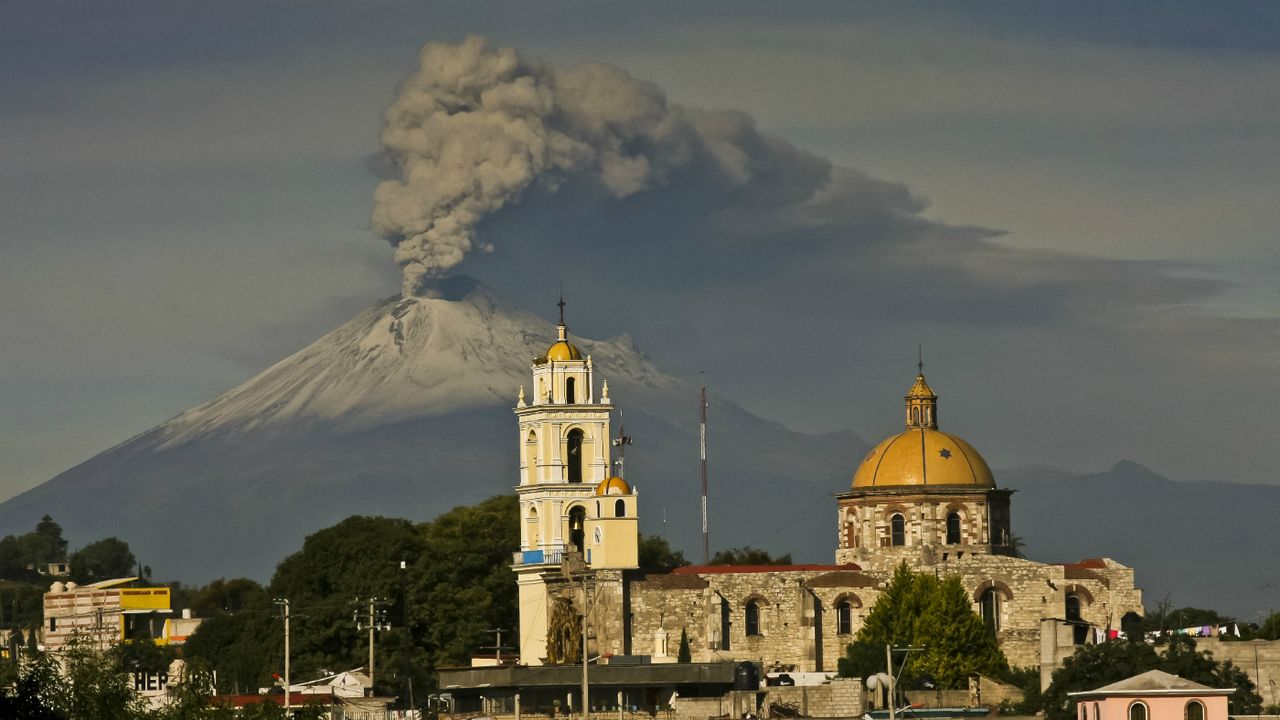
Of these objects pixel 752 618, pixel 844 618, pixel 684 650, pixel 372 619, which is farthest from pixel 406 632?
pixel 844 618

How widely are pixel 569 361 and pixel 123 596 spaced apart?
1951 inches

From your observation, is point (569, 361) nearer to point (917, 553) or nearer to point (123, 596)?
point (917, 553)

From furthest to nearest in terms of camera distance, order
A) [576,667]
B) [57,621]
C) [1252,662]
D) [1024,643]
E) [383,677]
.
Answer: [57,621], [1024,643], [383,677], [576,667], [1252,662]

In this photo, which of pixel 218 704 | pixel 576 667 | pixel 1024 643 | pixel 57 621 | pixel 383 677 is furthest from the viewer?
pixel 57 621

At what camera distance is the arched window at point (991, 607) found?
387 feet

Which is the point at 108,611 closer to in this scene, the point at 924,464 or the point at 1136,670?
the point at 924,464

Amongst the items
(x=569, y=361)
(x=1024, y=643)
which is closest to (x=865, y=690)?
(x=1024, y=643)

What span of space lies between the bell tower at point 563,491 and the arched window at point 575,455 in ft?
0.15

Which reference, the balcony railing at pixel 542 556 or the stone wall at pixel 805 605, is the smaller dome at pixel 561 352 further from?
the stone wall at pixel 805 605

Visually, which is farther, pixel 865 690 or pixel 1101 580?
pixel 1101 580

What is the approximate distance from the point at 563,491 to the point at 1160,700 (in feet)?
168

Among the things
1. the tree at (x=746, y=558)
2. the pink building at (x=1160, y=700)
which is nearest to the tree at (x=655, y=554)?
the tree at (x=746, y=558)

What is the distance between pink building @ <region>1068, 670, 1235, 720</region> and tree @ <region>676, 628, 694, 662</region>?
39380mm

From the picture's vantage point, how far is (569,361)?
124 meters
